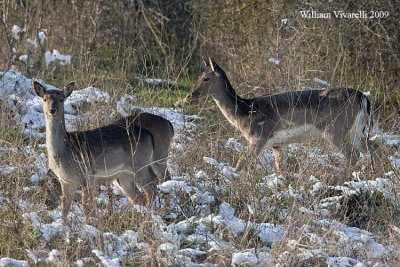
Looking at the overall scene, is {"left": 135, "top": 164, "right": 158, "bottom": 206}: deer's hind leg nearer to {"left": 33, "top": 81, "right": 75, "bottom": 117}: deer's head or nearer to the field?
the field

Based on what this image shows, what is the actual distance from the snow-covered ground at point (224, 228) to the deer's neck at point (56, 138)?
0.40m

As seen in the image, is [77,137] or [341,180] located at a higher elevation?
[77,137]

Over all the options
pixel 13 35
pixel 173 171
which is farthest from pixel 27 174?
pixel 13 35

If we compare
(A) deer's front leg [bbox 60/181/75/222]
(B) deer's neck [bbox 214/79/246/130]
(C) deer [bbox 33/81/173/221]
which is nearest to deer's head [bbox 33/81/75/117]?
(C) deer [bbox 33/81/173/221]

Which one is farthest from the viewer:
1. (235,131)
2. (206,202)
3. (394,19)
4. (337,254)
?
(394,19)

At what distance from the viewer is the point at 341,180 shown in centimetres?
826

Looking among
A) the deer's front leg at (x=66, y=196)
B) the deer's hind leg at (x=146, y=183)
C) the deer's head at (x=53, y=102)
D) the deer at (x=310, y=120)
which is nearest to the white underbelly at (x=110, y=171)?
the deer's hind leg at (x=146, y=183)

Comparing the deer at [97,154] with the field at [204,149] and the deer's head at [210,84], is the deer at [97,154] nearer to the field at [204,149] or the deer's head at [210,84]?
the field at [204,149]

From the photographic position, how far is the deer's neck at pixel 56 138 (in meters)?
7.37

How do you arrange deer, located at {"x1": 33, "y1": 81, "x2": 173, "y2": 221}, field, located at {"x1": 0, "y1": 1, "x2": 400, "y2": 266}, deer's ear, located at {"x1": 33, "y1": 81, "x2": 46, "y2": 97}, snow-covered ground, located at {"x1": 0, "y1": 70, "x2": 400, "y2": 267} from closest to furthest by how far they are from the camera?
snow-covered ground, located at {"x1": 0, "y1": 70, "x2": 400, "y2": 267} → field, located at {"x1": 0, "y1": 1, "x2": 400, "y2": 266} → deer, located at {"x1": 33, "y1": 81, "x2": 173, "y2": 221} → deer's ear, located at {"x1": 33, "y1": 81, "x2": 46, "y2": 97}

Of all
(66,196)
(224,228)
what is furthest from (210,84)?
(224,228)

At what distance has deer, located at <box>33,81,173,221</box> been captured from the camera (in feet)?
24.0

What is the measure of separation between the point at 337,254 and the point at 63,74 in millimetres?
6700

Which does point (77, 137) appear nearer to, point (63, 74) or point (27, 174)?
point (27, 174)
